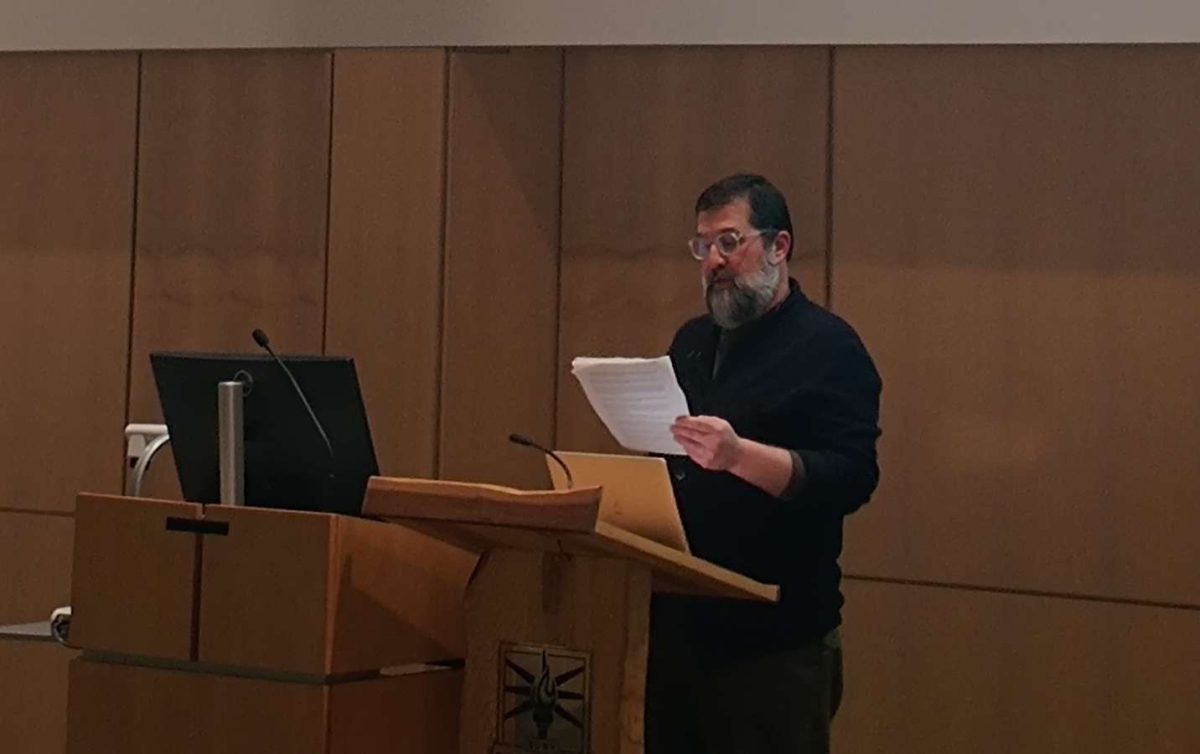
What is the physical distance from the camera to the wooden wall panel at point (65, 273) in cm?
506

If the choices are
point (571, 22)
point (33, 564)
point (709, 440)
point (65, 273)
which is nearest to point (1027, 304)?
point (571, 22)

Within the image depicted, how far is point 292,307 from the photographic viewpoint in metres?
4.91

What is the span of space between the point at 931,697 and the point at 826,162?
1.48 m

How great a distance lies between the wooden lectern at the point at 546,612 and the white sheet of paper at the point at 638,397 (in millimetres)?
184

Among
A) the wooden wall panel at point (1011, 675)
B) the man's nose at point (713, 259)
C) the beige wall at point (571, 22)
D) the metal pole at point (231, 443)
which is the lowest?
the wooden wall panel at point (1011, 675)

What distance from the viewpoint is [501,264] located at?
15.7 ft

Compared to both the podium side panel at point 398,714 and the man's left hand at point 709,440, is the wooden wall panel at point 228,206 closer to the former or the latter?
the podium side panel at point 398,714

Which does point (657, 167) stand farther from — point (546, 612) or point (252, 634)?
point (252, 634)

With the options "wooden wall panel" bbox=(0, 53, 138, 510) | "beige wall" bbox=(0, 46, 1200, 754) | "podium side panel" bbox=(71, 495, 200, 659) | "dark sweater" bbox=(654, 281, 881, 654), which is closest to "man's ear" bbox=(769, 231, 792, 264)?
"dark sweater" bbox=(654, 281, 881, 654)

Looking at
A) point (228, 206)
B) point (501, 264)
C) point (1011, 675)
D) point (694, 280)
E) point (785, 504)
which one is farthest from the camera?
point (228, 206)

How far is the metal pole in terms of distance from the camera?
9.12 ft

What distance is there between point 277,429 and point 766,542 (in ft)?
2.97

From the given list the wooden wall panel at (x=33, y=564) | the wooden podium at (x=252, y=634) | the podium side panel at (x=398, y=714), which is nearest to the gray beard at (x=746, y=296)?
the wooden podium at (x=252, y=634)

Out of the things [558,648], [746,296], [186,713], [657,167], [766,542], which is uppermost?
[657,167]
